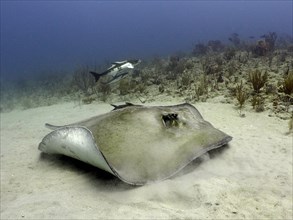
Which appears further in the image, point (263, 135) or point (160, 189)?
point (263, 135)

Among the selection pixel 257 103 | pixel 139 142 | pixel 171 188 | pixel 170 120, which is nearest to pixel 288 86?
pixel 257 103

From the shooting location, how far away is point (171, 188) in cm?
388

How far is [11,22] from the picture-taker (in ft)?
539

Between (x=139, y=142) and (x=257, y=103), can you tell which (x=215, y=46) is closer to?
(x=257, y=103)

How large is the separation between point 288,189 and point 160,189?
1.71 metres

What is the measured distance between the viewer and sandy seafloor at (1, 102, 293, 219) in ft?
11.7

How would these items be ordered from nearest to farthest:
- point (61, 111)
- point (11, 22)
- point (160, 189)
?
point (160, 189)
point (61, 111)
point (11, 22)

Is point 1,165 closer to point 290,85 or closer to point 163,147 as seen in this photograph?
point 163,147

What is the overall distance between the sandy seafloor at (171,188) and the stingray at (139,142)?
9.5 inches

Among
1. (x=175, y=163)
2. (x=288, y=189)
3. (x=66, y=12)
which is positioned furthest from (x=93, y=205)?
(x=66, y=12)

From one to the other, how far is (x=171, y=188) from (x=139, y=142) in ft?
2.48

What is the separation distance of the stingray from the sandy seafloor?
241 mm

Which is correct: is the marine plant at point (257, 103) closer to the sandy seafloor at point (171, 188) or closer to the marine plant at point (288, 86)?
the marine plant at point (288, 86)

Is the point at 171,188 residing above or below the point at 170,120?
below
